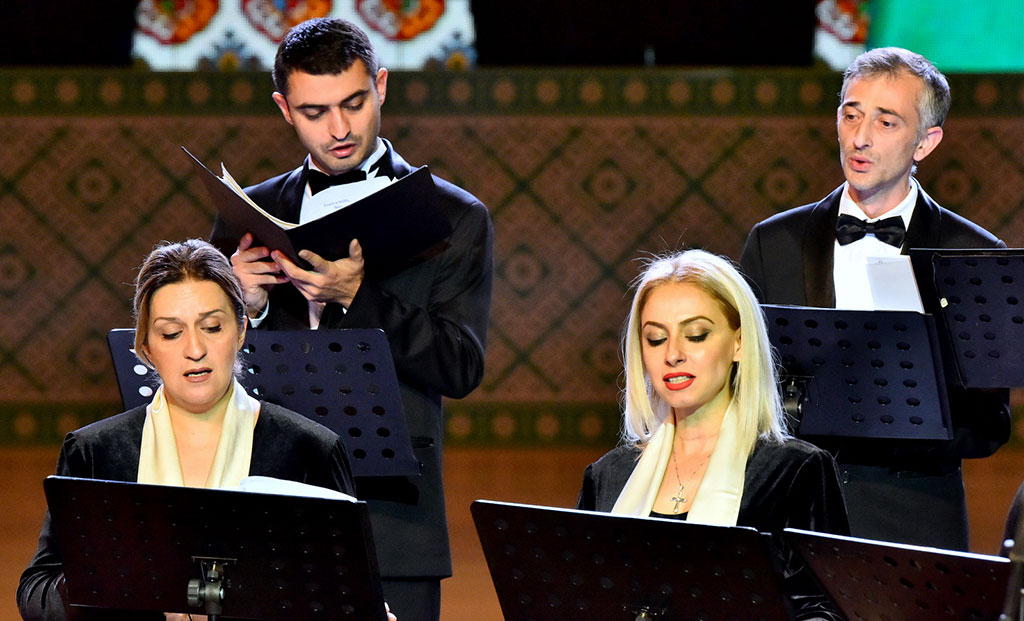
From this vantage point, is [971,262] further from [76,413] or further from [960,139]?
[76,413]

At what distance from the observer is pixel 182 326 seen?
268 centimetres

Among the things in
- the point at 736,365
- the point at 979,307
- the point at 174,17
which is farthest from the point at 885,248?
the point at 174,17

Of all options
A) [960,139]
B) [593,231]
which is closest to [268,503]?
[593,231]

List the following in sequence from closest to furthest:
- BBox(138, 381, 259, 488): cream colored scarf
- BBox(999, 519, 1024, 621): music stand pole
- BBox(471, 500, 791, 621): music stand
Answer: BBox(999, 519, 1024, 621): music stand pole, BBox(471, 500, 791, 621): music stand, BBox(138, 381, 259, 488): cream colored scarf

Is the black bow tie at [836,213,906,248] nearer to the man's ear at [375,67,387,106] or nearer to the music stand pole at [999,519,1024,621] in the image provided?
the man's ear at [375,67,387,106]

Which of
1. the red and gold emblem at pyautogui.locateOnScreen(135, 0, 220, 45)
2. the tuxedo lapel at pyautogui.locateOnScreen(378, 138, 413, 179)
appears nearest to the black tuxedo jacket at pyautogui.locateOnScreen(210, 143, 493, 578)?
the tuxedo lapel at pyautogui.locateOnScreen(378, 138, 413, 179)

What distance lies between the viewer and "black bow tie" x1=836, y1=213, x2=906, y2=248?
3.23m

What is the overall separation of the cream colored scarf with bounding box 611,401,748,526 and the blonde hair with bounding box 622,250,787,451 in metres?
0.03

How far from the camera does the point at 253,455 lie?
105 inches

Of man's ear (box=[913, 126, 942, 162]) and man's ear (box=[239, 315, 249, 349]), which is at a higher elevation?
man's ear (box=[913, 126, 942, 162])

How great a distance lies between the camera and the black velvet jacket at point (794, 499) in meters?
2.51

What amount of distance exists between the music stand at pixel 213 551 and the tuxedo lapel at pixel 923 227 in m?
1.64

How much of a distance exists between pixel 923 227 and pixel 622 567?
56.9 inches

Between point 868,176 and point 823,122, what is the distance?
4.14m
